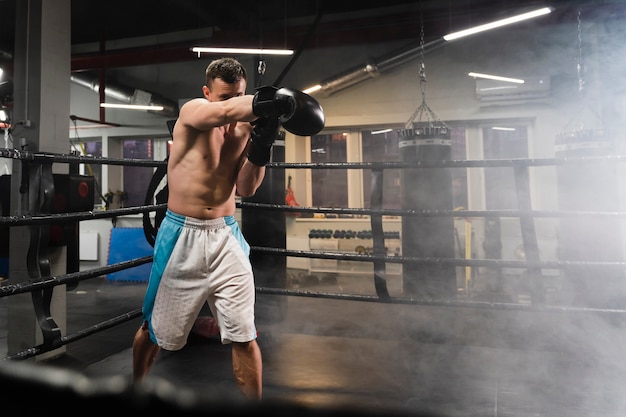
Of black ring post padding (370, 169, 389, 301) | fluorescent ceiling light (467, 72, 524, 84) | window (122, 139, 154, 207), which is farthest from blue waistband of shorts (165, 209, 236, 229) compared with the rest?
window (122, 139, 154, 207)

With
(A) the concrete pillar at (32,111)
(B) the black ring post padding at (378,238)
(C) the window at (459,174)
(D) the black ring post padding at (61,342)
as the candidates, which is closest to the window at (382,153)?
(C) the window at (459,174)

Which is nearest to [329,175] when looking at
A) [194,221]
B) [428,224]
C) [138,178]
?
[138,178]

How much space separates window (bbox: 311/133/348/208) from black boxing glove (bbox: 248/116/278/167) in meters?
4.99

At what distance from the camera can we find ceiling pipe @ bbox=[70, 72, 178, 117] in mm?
6117

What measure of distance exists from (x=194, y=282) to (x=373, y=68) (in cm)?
481

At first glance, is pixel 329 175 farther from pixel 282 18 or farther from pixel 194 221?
pixel 194 221

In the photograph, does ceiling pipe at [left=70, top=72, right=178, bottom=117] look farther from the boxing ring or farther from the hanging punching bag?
the hanging punching bag

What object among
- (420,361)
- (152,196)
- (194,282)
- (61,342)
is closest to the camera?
(194,282)

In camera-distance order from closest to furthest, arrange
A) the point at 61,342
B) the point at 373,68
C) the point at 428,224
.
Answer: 1. the point at 61,342
2. the point at 428,224
3. the point at 373,68

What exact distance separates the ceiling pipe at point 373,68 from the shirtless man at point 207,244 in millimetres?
4392

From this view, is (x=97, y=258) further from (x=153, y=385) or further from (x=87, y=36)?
(x=153, y=385)

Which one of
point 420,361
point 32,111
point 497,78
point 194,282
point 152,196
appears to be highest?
point 497,78

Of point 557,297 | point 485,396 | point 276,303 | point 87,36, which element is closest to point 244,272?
point 485,396

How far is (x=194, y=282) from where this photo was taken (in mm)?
1453
